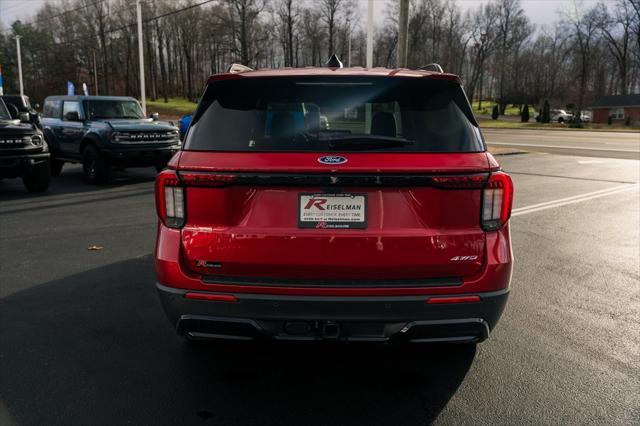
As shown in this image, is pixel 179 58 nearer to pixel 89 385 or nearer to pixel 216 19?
pixel 216 19

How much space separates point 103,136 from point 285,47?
2754 inches

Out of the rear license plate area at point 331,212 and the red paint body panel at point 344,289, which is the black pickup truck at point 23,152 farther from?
the rear license plate area at point 331,212

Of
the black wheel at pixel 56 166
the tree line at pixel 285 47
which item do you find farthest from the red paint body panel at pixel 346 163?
the tree line at pixel 285 47

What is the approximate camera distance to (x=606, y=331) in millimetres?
4027

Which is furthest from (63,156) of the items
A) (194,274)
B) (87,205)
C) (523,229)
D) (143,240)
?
A: (194,274)

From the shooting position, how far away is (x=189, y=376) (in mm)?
3299

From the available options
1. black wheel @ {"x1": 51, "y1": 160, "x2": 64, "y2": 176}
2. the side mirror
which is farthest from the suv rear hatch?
black wheel @ {"x1": 51, "y1": 160, "x2": 64, "y2": 176}

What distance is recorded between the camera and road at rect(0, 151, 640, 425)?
2.90 m

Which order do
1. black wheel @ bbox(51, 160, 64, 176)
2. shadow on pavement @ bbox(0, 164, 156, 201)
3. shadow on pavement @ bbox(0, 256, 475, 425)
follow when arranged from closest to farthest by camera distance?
shadow on pavement @ bbox(0, 256, 475, 425)
shadow on pavement @ bbox(0, 164, 156, 201)
black wheel @ bbox(51, 160, 64, 176)

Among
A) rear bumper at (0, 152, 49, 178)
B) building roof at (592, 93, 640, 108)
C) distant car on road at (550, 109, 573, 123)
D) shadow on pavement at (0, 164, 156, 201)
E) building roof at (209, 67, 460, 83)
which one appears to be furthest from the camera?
building roof at (592, 93, 640, 108)

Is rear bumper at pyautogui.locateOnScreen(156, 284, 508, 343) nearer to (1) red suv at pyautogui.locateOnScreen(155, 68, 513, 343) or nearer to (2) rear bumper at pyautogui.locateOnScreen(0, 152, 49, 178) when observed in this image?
(1) red suv at pyautogui.locateOnScreen(155, 68, 513, 343)

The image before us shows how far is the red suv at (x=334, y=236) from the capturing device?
8.64 ft

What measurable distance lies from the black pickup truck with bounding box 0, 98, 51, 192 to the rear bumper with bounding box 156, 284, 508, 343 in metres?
8.32

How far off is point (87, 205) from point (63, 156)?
4.39 meters
